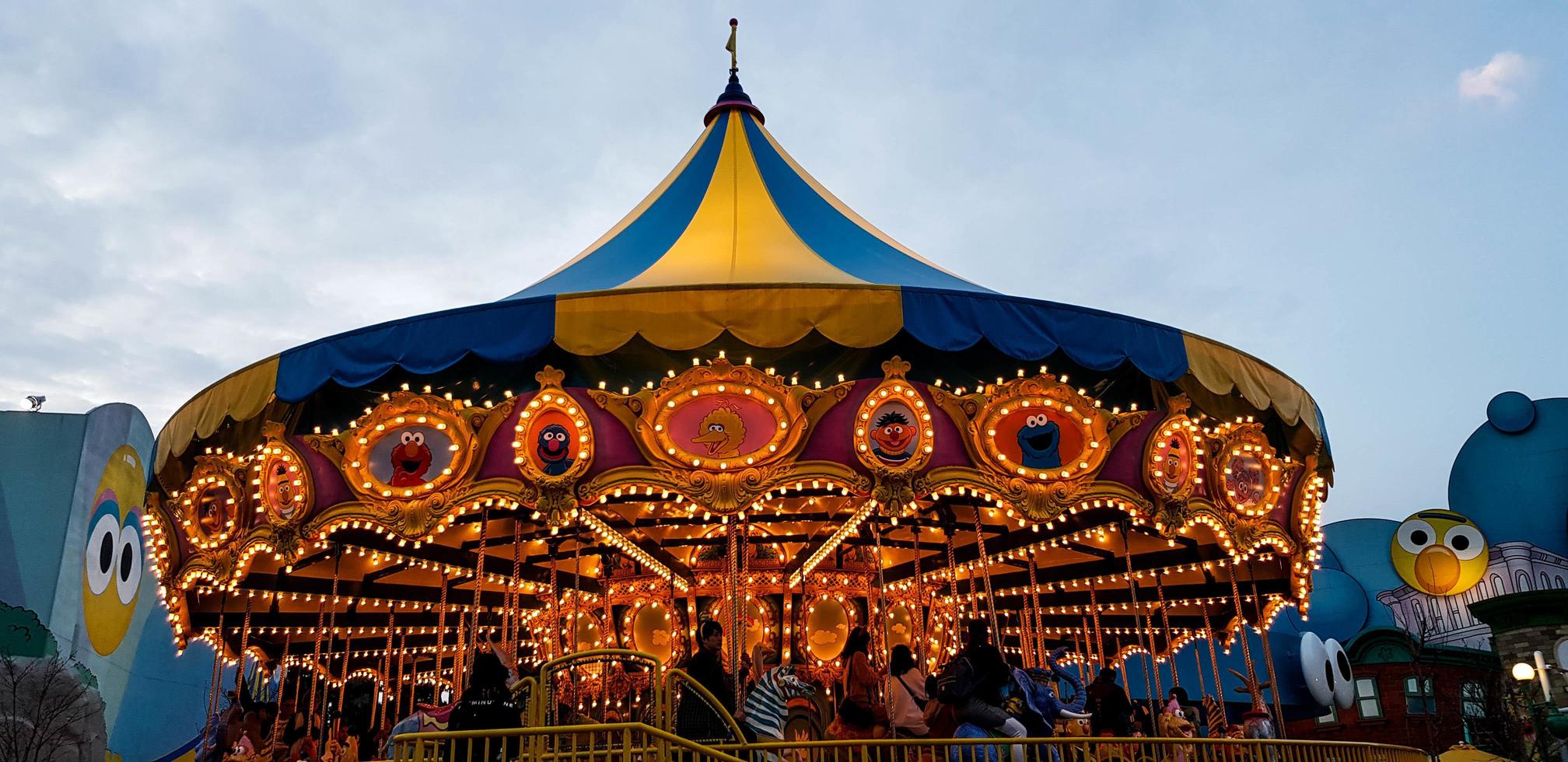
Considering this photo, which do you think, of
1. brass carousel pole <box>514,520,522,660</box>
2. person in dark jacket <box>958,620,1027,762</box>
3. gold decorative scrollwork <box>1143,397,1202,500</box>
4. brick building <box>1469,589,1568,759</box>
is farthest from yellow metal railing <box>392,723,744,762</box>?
brick building <box>1469,589,1568,759</box>

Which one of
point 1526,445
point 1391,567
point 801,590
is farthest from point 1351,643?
point 801,590

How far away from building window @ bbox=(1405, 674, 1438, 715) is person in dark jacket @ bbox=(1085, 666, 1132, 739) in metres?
17.5

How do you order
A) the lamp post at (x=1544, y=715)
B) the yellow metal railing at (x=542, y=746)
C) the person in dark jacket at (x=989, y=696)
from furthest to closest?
the lamp post at (x=1544, y=715) → the person in dark jacket at (x=989, y=696) → the yellow metal railing at (x=542, y=746)

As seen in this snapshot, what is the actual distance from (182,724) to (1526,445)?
2919 centimetres

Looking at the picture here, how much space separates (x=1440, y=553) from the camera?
2412 centimetres

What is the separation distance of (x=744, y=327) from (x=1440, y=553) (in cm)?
2251

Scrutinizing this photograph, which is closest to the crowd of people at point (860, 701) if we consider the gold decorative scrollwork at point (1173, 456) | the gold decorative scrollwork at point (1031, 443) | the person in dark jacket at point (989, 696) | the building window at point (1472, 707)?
the person in dark jacket at point (989, 696)

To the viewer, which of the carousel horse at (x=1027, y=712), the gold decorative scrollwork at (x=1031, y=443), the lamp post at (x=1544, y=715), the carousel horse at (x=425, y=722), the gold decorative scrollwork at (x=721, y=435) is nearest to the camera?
the carousel horse at (x=1027, y=712)

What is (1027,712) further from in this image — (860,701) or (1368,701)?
(1368,701)

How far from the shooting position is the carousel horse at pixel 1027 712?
634 cm

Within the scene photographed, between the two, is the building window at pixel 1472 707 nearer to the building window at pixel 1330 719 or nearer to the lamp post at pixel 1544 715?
the lamp post at pixel 1544 715

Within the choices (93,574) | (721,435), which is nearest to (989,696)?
(721,435)

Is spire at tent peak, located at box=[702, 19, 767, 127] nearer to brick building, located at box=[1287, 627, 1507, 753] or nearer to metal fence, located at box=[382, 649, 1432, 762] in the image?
metal fence, located at box=[382, 649, 1432, 762]

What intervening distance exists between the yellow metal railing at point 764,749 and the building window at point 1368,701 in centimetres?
1703
